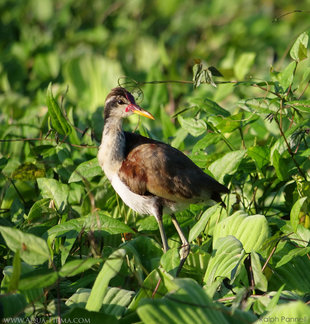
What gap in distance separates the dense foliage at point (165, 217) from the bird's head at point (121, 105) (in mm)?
61

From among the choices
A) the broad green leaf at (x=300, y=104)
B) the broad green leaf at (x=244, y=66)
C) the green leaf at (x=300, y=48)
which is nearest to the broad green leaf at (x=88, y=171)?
the broad green leaf at (x=300, y=104)

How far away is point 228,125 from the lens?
2865 millimetres

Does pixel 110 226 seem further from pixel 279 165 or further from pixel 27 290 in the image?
pixel 279 165

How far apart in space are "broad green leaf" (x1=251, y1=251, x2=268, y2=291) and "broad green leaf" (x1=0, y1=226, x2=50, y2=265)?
0.69 metres

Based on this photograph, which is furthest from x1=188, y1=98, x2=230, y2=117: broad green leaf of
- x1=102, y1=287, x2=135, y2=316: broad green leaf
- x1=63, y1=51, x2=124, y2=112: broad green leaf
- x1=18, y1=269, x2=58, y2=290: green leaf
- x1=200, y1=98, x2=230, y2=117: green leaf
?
x1=63, y1=51, x2=124, y2=112: broad green leaf

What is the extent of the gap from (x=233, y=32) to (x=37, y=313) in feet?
17.0

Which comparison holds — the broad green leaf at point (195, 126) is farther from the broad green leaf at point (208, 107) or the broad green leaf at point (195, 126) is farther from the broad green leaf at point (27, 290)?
the broad green leaf at point (27, 290)

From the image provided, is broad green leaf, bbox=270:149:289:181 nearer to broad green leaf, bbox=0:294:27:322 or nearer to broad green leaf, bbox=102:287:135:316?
broad green leaf, bbox=102:287:135:316

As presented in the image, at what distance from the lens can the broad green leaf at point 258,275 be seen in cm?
208

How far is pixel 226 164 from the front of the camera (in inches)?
107

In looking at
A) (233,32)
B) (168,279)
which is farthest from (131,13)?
(168,279)

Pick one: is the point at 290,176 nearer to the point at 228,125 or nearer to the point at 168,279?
the point at 228,125

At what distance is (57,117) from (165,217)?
27.3 inches

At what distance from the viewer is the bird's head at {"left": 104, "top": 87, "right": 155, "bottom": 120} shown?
279cm
